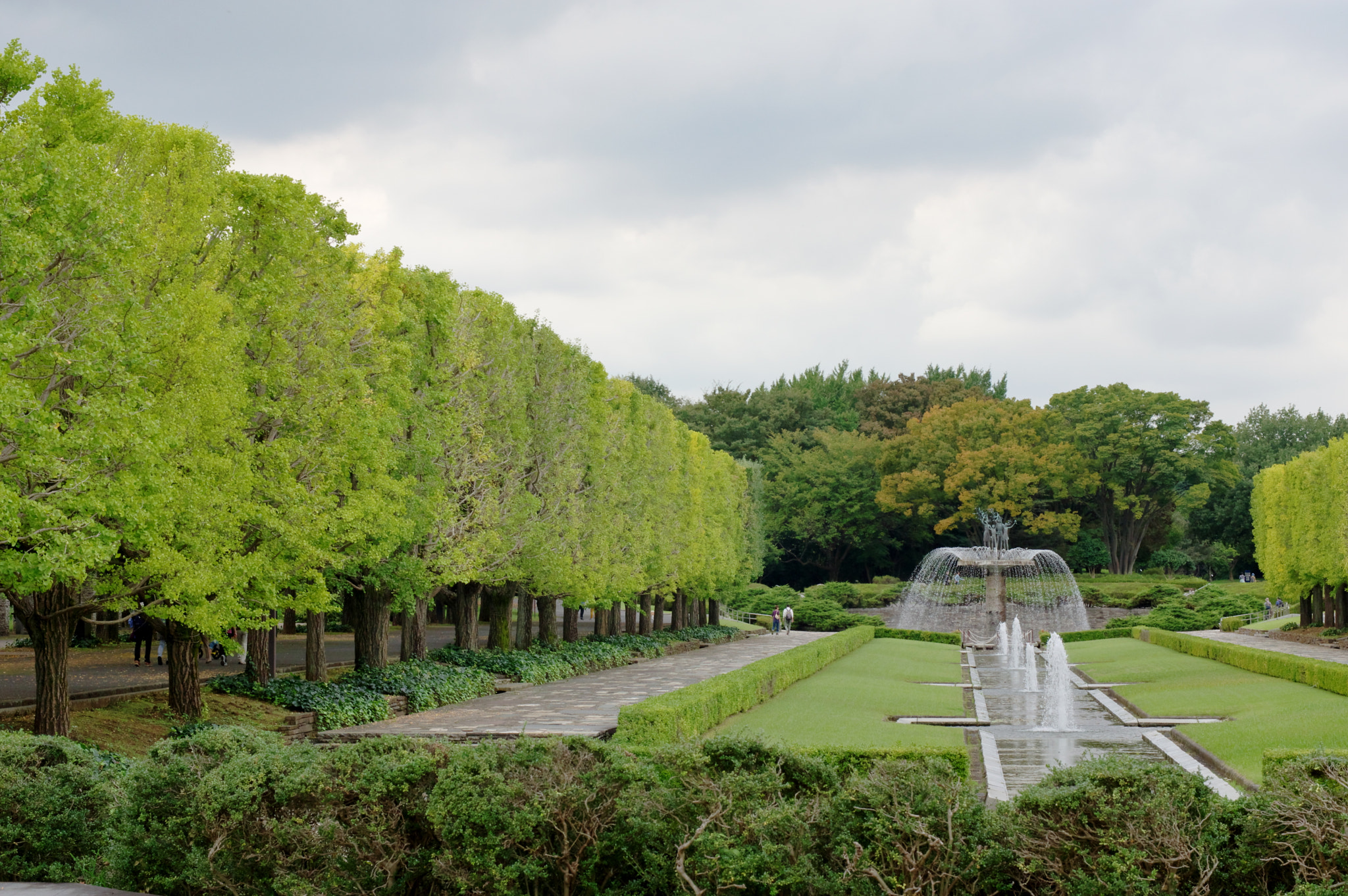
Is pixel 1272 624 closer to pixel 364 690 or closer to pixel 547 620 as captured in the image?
pixel 547 620

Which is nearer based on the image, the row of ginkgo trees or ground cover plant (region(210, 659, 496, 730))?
the row of ginkgo trees

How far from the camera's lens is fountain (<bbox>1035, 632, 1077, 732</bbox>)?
17109mm

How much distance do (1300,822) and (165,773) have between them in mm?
7152

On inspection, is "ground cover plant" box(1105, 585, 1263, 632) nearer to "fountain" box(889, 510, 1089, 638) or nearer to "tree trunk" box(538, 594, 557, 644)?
"fountain" box(889, 510, 1089, 638)

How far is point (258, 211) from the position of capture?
15.0 metres

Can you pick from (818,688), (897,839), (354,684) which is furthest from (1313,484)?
(897,839)

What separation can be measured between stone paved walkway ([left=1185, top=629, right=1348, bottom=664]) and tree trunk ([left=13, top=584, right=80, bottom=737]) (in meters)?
24.8

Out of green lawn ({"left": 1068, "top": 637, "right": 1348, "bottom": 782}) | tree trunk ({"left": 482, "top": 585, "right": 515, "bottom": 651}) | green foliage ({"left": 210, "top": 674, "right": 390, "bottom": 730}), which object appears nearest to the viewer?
green lawn ({"left": 1068, "top": 637, "right": 1348, "bottom": 782})

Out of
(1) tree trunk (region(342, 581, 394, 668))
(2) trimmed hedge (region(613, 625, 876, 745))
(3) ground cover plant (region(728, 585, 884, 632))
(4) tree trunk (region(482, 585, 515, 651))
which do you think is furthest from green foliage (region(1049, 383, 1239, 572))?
(1) tree trunk (region(342, 581, 394, 668))

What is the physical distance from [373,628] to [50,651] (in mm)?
7315

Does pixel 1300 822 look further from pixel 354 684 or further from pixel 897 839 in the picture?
pixel 354 684

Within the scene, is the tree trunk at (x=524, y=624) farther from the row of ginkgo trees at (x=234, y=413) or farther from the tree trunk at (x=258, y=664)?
the tree trunk at (x=258, y=664)

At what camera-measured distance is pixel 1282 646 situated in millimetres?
32844

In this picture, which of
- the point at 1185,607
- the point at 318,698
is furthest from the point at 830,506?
the point at 318,698
